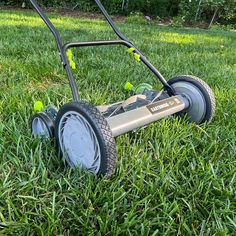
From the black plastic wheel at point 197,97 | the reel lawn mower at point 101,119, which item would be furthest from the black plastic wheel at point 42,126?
the black plastic wheel at point 197,97

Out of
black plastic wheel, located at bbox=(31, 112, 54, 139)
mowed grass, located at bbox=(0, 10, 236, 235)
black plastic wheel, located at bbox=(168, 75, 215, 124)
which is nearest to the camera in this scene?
mowed grass, located at bbox=(0, 10, 236, 235)

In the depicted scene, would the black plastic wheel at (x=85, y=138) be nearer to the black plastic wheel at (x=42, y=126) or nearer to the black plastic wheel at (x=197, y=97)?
the black plastic wheel at (x=42, y=126)

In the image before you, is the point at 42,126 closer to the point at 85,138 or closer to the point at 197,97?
the point at 85,138

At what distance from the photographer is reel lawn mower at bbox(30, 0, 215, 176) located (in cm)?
104

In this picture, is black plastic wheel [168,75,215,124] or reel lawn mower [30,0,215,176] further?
black plastic wheel [168,75,215,124]

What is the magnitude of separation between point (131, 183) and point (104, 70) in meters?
1.43

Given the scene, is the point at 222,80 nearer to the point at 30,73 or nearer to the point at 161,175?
the point at 30,73

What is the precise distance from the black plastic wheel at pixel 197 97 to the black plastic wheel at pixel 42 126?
0.67m

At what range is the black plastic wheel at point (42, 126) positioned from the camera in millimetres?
1258

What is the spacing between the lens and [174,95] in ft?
5.21

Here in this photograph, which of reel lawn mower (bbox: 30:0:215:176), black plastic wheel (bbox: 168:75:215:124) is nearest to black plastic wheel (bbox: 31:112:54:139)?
reel lawn mower (bbox: 30:0:215:176)

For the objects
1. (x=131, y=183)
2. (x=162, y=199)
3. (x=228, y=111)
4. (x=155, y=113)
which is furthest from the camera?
(x=228, y=111)

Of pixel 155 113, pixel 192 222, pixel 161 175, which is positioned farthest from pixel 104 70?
pixel 192 222

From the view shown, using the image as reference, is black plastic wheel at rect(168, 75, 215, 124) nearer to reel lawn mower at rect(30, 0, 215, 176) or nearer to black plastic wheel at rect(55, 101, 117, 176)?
reel lawn mower at rect(30, 0, 215, 176)
